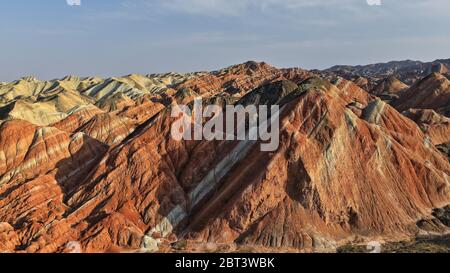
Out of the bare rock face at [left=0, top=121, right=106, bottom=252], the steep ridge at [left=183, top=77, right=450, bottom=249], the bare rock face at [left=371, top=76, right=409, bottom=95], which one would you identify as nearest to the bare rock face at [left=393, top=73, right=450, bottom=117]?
the bare rock face at [left=371, top=76, right=409, bottom=95]

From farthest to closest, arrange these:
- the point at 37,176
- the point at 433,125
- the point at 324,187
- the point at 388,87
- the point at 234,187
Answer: the point at 388,87 < the point at 433,125 < the point at 37,176 < the point at 234,187 < the point at 324,187

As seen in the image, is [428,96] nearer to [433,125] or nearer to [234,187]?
[433,125]

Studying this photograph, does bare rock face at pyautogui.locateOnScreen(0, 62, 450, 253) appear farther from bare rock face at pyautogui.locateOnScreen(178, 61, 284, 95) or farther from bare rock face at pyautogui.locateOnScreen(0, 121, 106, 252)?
bare rock face at pyautogui.locateOnScreen(178, 61, 284, 95)

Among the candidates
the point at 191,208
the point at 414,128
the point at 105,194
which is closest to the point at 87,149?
the point at 105,194

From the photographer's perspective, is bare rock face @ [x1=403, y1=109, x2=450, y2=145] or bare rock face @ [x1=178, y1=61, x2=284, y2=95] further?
bare rock face @ [x1=178, y1=61, x2=284, y2=95]

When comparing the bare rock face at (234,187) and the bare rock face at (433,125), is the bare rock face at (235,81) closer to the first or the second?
the bare rock face at (433,125)

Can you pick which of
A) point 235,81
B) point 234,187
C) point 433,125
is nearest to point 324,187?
point 234,187

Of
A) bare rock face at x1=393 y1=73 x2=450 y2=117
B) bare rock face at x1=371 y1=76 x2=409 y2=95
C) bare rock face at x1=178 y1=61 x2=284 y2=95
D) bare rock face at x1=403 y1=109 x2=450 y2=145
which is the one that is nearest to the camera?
Answer: bare rock face at x1=403 y1=109 x2=450 y2=145

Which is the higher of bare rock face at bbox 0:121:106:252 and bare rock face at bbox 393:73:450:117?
bare rock face at bbox 393:73:450:117
